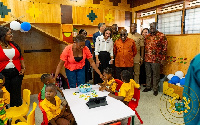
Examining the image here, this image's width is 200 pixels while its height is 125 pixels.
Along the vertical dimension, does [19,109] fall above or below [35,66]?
below

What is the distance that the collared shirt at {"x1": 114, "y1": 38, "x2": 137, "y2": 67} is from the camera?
364 cm

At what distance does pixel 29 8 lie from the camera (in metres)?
4.92

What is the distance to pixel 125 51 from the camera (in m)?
3.65

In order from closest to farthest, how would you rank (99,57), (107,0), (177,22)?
(99,57) → (177,22) → (107,0)

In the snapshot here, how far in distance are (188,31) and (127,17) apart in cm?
277

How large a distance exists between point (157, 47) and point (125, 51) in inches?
33.0

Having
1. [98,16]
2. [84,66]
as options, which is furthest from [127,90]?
[98,16]

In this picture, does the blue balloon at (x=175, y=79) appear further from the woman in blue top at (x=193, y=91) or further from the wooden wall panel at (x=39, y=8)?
the wooden wall panel at (x=39, y=8)

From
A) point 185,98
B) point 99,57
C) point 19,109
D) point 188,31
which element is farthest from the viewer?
point 188,31

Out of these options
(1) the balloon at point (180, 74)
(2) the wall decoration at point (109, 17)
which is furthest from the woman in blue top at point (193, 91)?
(2) the wall decoration at point (109, 17)

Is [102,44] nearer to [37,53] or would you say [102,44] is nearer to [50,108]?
[37,53]

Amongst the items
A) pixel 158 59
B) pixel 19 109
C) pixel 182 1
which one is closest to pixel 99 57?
pixel 158 59

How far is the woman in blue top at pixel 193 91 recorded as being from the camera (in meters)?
0.66

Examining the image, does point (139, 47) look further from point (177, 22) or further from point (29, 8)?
point (29, 8)
